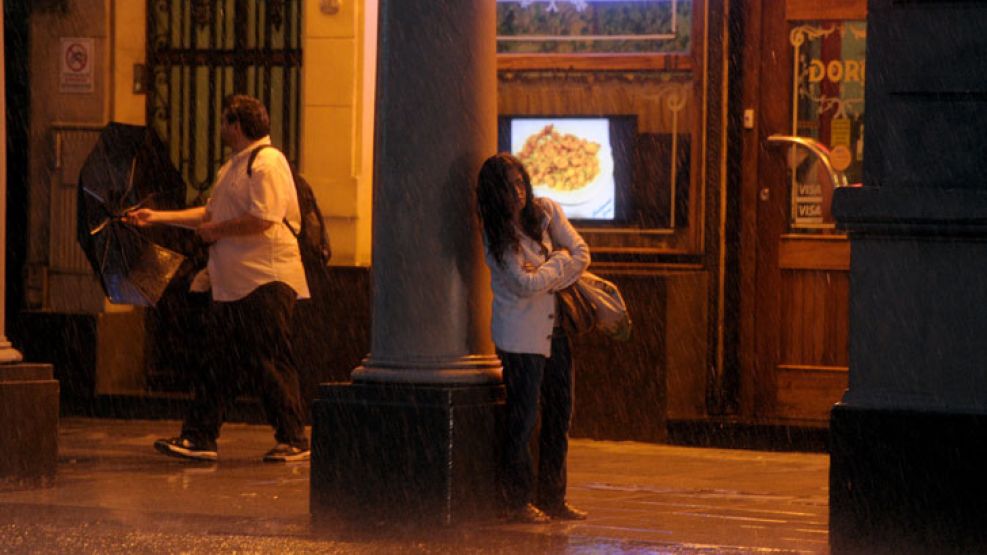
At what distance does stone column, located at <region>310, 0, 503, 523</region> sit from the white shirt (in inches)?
78.8

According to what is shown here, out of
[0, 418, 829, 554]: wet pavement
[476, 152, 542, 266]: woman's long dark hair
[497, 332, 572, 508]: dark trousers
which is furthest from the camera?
[497, 332, 572, 508]: dark trousers

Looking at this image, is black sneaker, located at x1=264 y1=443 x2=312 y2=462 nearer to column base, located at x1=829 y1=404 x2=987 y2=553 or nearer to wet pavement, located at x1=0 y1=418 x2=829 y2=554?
wet pavement, located at x1=0 y1=418 x2=829 y2=554

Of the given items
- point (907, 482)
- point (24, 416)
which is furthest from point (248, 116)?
point (907, 482)

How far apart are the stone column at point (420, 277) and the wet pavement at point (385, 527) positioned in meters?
0.28

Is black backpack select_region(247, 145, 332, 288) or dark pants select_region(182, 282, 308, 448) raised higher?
black backpack select_region(247, 145, 332, 288)

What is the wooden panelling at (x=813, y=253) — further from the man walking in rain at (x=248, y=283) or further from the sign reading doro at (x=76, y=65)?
the sign reading doro at (x=76, y=65)

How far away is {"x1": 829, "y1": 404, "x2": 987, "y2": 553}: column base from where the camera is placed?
720 centimetres

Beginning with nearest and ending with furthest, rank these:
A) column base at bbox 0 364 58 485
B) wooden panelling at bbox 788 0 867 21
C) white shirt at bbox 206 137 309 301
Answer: column base at bbox 0 364 58 485
white shirt at bbox 206 137 309 301
wooden panelling at bbox 788 0 867 21

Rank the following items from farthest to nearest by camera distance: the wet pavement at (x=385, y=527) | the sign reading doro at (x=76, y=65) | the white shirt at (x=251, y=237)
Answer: the sign reading doro at (x=76, y=65)
the white shirt at (x=251, y=237)
the wet pavement at (x=385, y=527)

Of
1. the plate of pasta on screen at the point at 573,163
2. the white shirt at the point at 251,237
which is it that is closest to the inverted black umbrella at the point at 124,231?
the white shirt at the point at 251,237

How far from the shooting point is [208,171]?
12.8 meters

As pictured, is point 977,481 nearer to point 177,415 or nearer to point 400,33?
point 400,33

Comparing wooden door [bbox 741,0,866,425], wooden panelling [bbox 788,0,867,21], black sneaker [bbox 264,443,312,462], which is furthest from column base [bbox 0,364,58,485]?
wooden panelling [bbox 788,0,867,21]

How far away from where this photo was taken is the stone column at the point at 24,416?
9.27 metres
